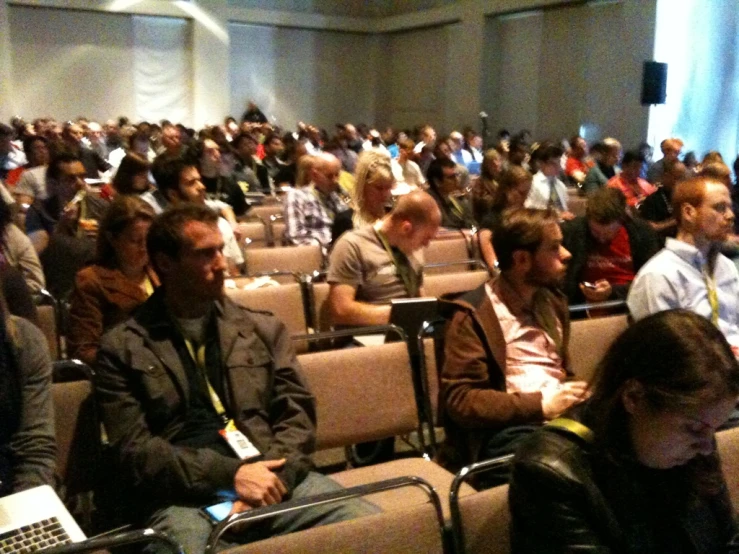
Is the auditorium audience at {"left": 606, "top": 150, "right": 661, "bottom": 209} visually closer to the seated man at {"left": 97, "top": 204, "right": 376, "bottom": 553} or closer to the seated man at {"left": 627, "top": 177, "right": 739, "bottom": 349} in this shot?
the seated man at {"left": 627, "top": 177, "right": 739, "bottom": 349}

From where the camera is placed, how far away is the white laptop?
5.40 ft

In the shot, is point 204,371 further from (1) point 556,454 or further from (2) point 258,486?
(1) point 556,454

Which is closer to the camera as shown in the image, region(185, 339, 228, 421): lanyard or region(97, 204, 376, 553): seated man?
region(97, 204, 376, 553): seated man

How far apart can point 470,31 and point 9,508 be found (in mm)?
14574

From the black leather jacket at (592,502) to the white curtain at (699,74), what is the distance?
11326mm

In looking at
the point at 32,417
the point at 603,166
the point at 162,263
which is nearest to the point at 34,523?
the point at 32,417

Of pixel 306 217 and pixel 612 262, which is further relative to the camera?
pixel 306 217

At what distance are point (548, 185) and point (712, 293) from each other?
139 inches

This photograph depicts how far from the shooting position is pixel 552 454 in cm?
141

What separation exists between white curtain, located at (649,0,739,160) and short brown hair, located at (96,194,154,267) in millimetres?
10431

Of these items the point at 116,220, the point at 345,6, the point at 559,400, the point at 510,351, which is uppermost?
the point at 345,6

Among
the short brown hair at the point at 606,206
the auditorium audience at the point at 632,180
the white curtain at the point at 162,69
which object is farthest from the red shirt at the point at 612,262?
the white curtain at the point at 162,69

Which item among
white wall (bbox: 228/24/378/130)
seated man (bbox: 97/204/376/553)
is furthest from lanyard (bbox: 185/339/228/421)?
white wall (bbox: 228/24/378/130)

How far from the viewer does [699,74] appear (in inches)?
464
